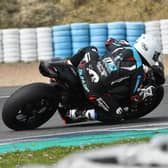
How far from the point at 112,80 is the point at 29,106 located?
3.98 ft

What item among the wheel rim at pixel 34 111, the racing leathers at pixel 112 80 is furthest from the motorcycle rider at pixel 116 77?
the wheel rim at pixel 34 111

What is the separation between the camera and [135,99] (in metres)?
9.87

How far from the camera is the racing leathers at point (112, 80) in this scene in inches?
383

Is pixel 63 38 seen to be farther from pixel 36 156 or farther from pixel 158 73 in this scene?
pixel 36 156

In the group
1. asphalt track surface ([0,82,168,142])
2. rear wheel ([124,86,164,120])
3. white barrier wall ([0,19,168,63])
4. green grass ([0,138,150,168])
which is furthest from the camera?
white barrier wall ([0,19,168,63])

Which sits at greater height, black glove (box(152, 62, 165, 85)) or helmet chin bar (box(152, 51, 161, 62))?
helmet chin bar (box(152, 51, 161, 62))

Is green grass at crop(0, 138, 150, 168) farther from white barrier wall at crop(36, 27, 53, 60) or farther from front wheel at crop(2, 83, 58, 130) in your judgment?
white barrier wall at crop(36, 27, 53, 60)

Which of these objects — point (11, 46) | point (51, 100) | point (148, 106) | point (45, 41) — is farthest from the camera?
point (11, 46)

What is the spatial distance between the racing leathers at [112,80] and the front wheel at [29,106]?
58 cm

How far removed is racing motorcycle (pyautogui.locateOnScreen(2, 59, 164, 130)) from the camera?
366 inches

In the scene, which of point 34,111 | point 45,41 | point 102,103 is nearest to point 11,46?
point 45,41

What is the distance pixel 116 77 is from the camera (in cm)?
974

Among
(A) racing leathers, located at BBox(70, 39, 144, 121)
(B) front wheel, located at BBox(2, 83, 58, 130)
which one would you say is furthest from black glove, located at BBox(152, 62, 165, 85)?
(B) front wheel, located at BBox(2, 83, 58, 130)

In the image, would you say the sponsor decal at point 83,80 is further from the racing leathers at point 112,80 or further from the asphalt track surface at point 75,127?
the asphalt track surface at point 75,127
